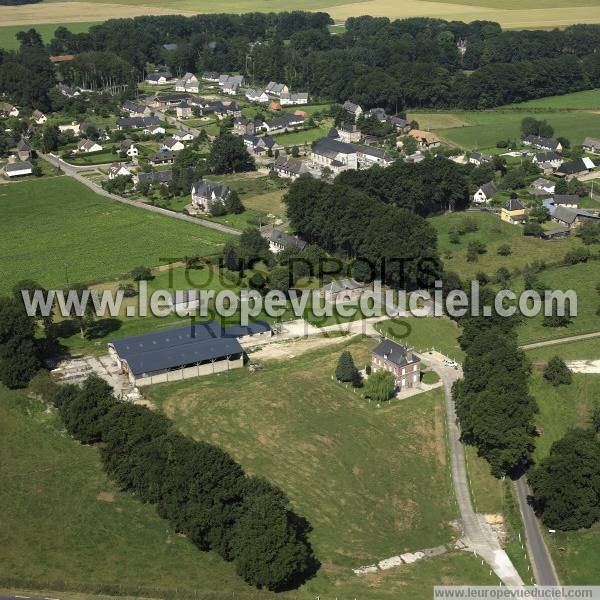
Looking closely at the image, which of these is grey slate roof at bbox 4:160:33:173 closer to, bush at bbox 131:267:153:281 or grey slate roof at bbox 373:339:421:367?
bush at bbox 131:267:153:281

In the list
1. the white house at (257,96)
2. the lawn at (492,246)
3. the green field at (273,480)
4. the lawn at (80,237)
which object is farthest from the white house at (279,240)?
the white house at (257,96)

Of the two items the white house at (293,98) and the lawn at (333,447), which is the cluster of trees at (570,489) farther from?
the white house at (293,98)

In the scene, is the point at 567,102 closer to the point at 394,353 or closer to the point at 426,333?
the point at 426,333

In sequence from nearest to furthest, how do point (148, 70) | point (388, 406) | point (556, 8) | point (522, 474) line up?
point (522, 474)
point (388, 406)
point (148, 70)
point (556, 8)

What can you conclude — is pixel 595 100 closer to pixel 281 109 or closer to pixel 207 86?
pixel 281 109

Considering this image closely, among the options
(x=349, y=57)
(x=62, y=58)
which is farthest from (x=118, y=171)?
(x=62, y=58)

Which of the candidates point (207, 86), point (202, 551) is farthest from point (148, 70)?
point (202, 551)

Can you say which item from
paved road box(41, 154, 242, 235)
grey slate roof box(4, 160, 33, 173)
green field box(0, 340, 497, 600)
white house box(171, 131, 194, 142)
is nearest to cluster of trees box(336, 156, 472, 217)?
paved road box(41, 154, 242, 235)
